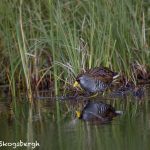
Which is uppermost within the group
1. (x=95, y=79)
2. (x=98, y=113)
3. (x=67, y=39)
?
(x=67, y=39)

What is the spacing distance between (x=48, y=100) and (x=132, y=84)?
1.41 m

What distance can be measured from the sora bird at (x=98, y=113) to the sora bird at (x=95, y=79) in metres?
0.63

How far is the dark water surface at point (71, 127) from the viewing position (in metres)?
6.57

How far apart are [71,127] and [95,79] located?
7.10 ft

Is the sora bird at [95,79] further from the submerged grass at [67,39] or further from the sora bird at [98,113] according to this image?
the sora bird at [98,113]

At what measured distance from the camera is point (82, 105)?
8984 millimetres

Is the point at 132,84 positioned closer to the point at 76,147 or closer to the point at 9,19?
the point at 9,19

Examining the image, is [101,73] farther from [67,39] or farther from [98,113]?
[98,113]

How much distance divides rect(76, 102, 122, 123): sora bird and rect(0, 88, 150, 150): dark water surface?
→ 0.36ft

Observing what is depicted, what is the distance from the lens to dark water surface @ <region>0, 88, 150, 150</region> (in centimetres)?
657

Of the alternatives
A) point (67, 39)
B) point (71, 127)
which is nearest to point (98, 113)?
point (71, 127)

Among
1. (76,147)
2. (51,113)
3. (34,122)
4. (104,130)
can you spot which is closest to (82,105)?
(51,113)

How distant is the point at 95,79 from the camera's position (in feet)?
31.3

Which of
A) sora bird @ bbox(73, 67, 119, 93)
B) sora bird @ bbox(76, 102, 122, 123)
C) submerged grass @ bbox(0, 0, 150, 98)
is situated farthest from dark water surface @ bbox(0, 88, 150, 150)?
submerged grass @ bbox(0, 0, 150, 98)
